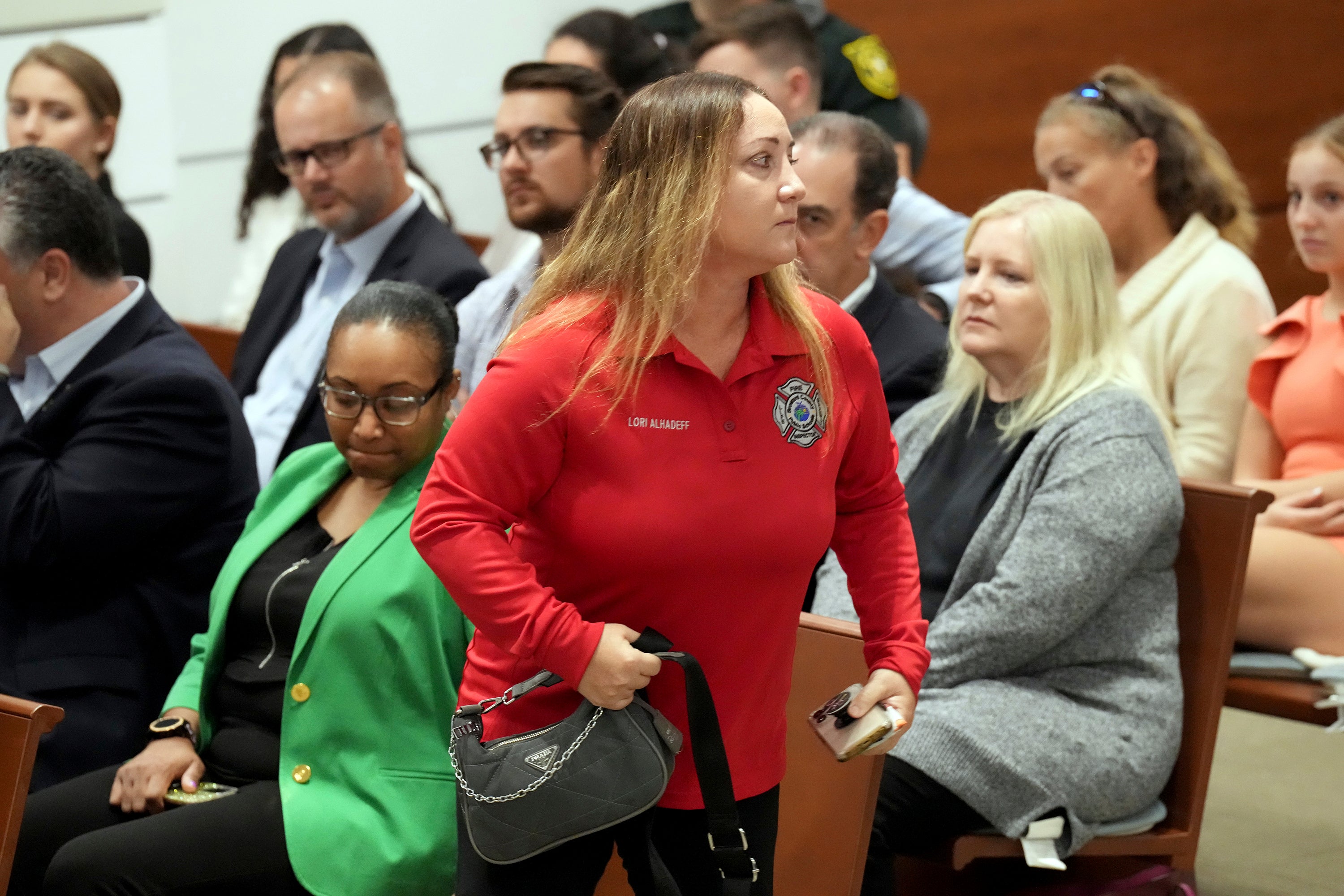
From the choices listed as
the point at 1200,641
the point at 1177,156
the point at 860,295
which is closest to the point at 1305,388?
the point at 1177,156

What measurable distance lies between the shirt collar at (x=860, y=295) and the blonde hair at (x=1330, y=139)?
817 millimetres

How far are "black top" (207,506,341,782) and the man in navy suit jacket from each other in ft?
0.80

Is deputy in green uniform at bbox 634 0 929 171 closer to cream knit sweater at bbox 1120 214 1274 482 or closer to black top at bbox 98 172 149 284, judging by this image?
cream knit sweater at bbox 1120 214 1274 482

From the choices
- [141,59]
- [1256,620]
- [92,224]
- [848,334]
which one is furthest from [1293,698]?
[141,59]

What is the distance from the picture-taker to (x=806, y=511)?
55.4 inches

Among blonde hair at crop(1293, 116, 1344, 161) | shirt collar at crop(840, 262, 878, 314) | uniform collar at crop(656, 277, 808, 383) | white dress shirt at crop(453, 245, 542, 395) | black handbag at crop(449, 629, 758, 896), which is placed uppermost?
blonde hair at crop(1293, 116, 1344, 161)

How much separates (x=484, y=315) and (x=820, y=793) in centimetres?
150

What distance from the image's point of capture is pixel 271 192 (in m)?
4.26

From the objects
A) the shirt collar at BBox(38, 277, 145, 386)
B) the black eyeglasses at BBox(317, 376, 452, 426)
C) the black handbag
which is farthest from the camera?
the shirt collar at BBox(38, 277, 145, 386)

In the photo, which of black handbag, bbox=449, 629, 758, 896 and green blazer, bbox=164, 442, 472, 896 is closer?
black handbag, bbox=449, 629, 758, 896

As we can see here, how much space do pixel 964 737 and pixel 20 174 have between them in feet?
5.68

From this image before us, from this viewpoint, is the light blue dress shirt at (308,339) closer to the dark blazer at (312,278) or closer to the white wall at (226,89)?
the dark blazer at (312,278)

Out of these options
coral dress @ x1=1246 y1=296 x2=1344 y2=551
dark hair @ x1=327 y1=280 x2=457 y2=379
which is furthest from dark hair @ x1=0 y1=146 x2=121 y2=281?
coral dress @ x1=1246 y1=296 x2=1344 y2=551

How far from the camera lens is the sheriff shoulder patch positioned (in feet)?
12.9
